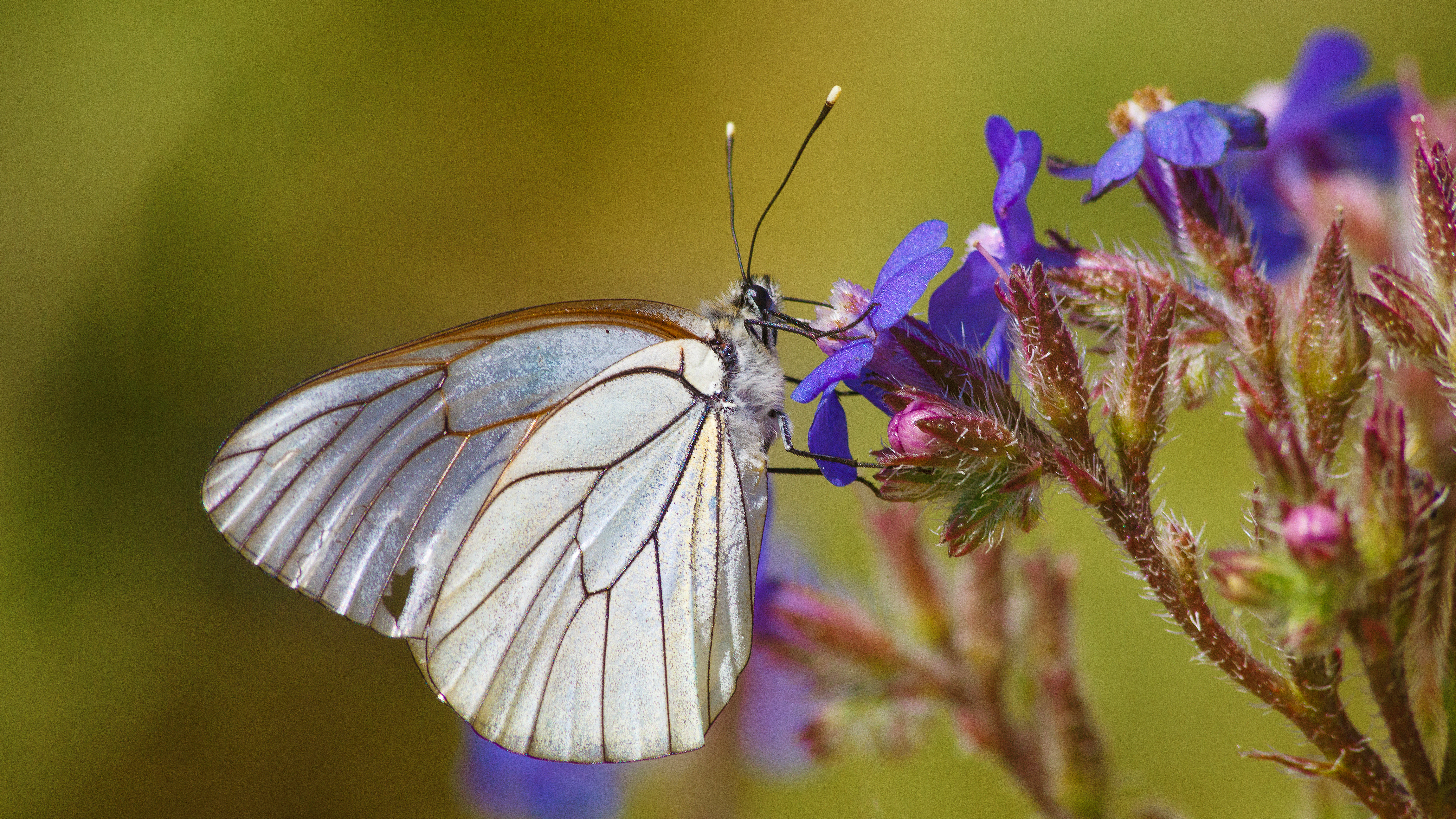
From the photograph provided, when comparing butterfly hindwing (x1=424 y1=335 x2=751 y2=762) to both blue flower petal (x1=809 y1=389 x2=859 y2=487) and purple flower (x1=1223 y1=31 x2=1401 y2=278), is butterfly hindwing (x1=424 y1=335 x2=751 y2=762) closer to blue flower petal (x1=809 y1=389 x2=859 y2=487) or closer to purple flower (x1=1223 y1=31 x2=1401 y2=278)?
blue flower petal (x1=809 y1=389 x2=859 y2=487)

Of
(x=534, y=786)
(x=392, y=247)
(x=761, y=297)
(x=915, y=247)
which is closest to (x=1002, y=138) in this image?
(x=915, y=247)

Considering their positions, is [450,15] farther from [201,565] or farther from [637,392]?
[637,392]

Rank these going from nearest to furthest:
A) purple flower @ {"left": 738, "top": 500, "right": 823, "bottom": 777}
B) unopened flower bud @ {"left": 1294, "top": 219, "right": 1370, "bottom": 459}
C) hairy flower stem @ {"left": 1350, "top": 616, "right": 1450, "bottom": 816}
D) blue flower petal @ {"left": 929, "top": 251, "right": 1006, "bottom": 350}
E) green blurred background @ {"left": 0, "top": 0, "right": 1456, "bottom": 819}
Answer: hairy flower stem @ {"left": 1350, "top": 616, "right": 1450, "bottom": 816} → unopened flower bud @ {"left": 1294, "top": 219, "right": 1370, "bottom": 459} → blue flower petal @ {"left": 929, "top": 251, "right": 1006, "bottom": 350} → purple flower @ {"left": 738, "top": 500, "right": 823, "bottom": 777} → green blurred background @ {"left": 0, "top": 0, "right": 1456, "bottom": 819}

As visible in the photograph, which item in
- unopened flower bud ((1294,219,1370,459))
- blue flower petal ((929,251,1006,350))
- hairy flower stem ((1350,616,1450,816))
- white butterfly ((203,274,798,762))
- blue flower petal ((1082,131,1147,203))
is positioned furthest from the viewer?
white butterfly ((203,274,798,762))

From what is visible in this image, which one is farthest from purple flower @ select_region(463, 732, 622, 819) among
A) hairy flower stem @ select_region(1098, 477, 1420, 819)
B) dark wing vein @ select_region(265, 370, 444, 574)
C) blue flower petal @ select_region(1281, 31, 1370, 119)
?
blue flower petal @ select_region(1281, 31, 1370, 119)

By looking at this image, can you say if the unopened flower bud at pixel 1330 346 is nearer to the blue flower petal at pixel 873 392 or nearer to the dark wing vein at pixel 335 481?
the blue flower petal at pixel 873 392

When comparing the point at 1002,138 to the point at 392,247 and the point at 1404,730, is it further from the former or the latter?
the point at 392,247

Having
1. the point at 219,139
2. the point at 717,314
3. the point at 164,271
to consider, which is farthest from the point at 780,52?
the point at 717,314
